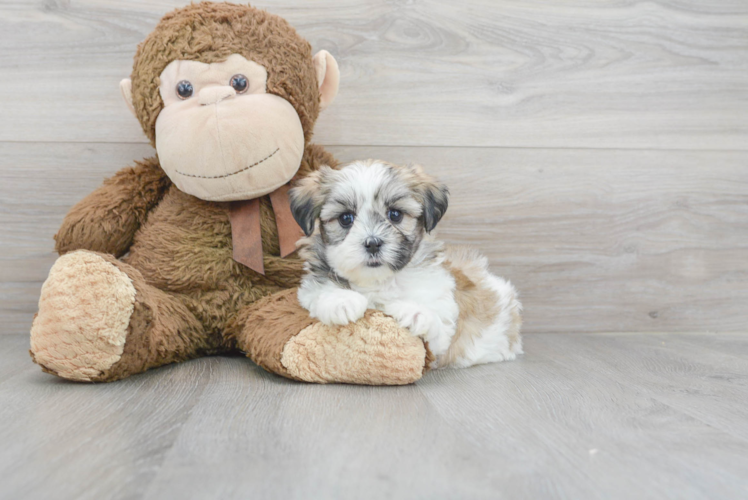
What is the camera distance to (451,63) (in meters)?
2.22

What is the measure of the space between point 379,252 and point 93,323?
72 cm

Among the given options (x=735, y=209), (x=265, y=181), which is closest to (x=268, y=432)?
(x=265, y=181)

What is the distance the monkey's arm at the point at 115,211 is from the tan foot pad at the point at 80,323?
0.30 m

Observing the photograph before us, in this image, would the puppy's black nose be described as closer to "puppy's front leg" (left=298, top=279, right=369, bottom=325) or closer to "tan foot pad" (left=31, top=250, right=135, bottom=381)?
"puppy's front leg" (left=298, top=279, right=369, bottom=325)

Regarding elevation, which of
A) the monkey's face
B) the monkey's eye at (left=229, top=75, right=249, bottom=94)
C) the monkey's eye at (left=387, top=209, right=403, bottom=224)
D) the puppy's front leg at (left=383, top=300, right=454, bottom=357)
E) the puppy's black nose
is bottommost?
the puppy's front leg at (left=383, top=300, right=454, bottom=357)

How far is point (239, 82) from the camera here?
1712 mm

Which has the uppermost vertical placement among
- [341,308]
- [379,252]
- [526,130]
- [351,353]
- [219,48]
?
[219,48]

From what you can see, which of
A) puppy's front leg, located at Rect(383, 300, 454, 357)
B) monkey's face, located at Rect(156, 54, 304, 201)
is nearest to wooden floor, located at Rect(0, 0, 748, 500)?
puppy's front leg, located at Rect(383, 300, 454, 357)

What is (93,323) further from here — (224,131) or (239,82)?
(239,82)

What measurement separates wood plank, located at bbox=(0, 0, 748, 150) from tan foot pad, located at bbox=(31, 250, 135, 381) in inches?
32.2

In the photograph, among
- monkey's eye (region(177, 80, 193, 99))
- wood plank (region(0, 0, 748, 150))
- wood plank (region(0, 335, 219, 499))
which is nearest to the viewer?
wood plank (region(0, 335, 219, 499))

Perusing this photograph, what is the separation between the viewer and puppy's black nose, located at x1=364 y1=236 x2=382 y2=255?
4.76ft

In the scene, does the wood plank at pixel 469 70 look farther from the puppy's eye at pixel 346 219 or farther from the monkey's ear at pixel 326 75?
the puppy's eye at pixel 346 219

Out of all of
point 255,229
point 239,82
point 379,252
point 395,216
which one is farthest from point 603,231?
point 239,82
